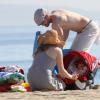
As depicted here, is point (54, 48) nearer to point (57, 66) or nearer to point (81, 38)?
point (57, 66)

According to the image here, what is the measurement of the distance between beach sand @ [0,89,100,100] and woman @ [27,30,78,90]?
0.22 m

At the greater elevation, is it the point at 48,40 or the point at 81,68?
the point at 48,40

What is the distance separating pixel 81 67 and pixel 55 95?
1155mm

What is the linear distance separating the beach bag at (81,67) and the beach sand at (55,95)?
495mm

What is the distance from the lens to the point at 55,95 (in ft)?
31.9

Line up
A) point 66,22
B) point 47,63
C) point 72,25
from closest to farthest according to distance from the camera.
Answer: point 47,63 → point 66,22 → point 72,25

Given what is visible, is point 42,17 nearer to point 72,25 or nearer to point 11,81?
point 72,25

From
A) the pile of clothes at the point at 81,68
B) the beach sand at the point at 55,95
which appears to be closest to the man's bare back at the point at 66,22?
the pile of clothes at the point at 81,68

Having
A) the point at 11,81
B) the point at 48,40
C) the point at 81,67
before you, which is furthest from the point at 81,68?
the point at 11,81

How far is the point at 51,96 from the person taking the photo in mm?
9625

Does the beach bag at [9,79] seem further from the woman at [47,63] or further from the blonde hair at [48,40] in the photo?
the blonde hair at [48,40]

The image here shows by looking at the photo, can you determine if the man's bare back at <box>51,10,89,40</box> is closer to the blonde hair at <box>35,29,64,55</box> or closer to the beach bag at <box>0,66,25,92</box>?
the blonde hair at <box>35,29,64,55</box>

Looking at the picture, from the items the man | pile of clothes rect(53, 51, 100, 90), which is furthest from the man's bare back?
pile of clothes rect(53, 51, 100, 90)

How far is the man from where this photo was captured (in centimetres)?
1070
